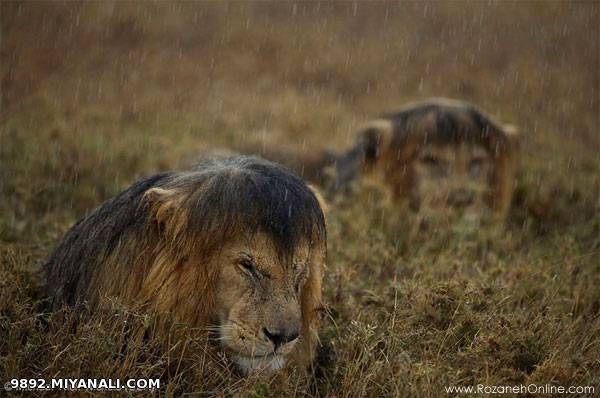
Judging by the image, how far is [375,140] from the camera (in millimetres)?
8516

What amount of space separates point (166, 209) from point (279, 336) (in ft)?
3.06

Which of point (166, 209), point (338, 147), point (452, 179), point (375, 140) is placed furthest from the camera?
point (338, 147)

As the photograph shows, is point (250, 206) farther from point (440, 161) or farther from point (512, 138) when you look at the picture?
point (512, 138)

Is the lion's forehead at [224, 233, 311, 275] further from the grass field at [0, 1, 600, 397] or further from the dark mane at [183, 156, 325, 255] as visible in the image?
the grass field at [0, 1, 600, 397]

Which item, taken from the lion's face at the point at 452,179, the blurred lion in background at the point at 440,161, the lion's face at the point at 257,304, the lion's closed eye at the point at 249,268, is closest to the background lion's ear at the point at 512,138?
the blurred lion in background at the point at 440,161

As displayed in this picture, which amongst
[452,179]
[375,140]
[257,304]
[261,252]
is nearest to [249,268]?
[261,252]

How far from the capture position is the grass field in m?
3.90

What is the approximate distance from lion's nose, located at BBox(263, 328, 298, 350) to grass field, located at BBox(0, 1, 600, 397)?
236 mm

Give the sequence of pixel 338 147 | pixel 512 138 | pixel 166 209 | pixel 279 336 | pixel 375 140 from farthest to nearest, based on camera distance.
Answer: pixel 338 147 < pixel 512 138 < pixel 375 140 < pixel 166 209 < pixel 279 336

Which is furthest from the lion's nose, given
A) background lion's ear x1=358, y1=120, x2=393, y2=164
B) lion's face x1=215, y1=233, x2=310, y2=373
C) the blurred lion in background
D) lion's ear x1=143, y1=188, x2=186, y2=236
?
background lion's ear x1=358, y1=120, x2=393, y2=164

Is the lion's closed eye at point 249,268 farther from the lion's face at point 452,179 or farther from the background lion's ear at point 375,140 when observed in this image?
the background lion's ear at point 375,140

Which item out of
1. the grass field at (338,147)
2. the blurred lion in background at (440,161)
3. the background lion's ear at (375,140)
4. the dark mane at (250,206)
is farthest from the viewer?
the background lion's ear at (375,140)

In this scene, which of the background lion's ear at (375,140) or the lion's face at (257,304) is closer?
the lion's face at (257,304)

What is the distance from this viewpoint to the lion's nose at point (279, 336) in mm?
Result: 3533
